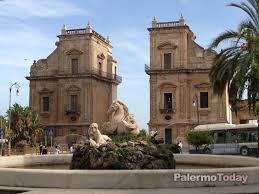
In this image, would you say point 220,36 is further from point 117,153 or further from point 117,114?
point 117,153

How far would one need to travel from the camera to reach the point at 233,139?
37.3 m

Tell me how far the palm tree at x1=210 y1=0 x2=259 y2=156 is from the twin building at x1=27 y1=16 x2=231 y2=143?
2334 cm

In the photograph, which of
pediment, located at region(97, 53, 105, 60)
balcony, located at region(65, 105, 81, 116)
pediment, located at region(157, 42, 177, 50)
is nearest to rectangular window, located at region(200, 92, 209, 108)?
pediment, located at region(157, 42, 177, 50)

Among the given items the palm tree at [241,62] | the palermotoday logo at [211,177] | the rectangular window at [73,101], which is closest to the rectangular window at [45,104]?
the rectangular window at [73,101]

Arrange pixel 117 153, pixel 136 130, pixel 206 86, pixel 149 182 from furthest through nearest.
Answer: pixel 206 86
pixel 136 130
pixel 117 153
pixel 149 182

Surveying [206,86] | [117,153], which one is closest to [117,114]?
[117,153]

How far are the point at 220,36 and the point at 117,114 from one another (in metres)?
9.09

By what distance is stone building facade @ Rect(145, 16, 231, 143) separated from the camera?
5197 cm

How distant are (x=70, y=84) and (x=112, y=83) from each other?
26.8ft

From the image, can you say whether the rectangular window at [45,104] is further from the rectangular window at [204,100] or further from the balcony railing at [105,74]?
the rectangular window at [204,100]

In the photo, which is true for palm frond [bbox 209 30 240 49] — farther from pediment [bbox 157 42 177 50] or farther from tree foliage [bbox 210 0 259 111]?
pediment [bbox 157 42 177 50]

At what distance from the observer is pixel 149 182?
764 centimetres

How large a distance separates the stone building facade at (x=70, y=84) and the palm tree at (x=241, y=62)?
31524mm

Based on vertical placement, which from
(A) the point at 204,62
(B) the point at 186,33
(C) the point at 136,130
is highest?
(B) the point at 186,33
